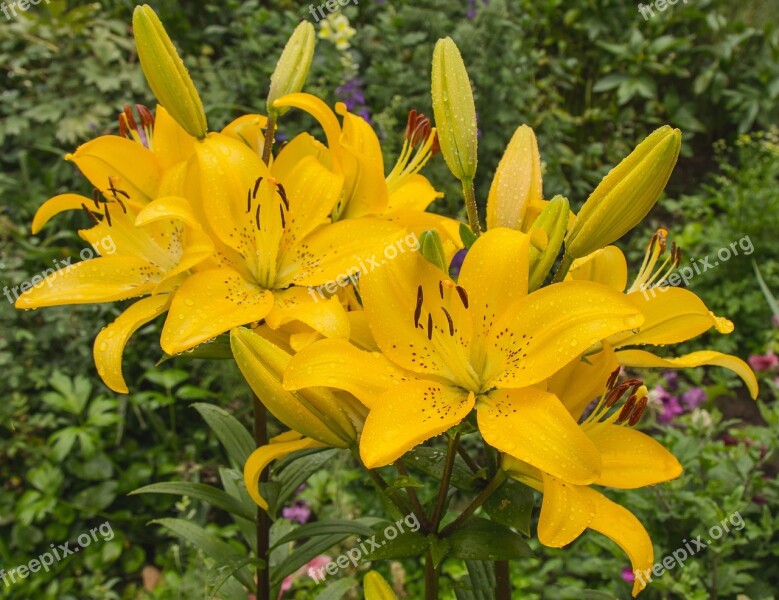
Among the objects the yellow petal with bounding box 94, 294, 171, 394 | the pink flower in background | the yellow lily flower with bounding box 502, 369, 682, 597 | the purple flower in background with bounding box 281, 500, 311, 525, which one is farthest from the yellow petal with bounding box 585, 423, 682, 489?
the pink flower in background

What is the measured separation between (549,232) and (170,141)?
46 centimetres

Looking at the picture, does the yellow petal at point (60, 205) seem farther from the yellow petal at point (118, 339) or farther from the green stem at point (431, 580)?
the green stem at point (431, 580)

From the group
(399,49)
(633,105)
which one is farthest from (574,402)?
(633,105)

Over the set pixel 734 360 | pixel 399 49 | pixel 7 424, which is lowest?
pixel 7 424

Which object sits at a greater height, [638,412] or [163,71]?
[163,71]

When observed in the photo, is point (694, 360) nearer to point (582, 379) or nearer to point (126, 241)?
point (582, 379)

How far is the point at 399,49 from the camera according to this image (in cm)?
288

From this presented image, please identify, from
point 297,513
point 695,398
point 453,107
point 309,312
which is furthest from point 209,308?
point 695,398

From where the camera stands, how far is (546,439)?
2.05 feet

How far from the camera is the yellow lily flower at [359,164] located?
81 centimetres

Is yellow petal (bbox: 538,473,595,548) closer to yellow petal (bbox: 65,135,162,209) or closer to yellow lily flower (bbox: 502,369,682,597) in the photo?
yellow lily flower (bbox: 502,369,682,597)

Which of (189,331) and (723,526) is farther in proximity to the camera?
(723,526)

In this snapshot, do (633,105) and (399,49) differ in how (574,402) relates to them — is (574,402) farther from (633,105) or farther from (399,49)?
(633,105)

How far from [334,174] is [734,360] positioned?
1.50 feet
